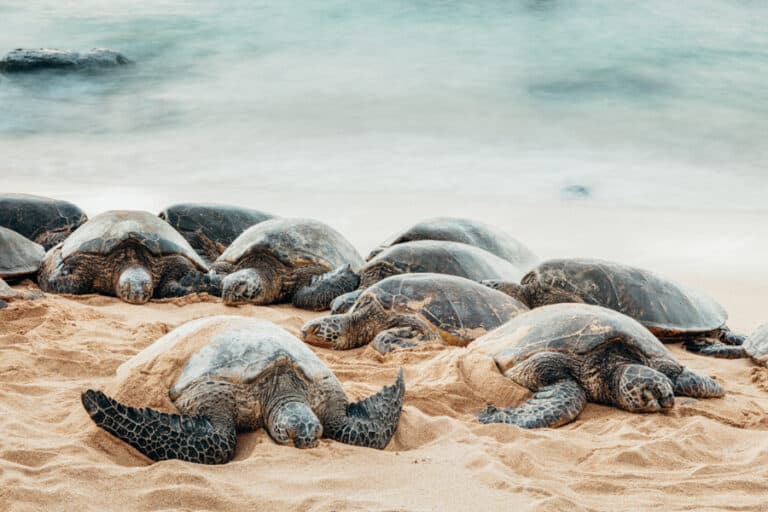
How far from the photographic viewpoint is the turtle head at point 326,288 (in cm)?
761

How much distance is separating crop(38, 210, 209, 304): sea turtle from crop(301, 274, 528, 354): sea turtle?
222cm

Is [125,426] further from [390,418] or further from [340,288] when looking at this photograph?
[340,288]

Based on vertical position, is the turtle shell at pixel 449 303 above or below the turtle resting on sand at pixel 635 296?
above

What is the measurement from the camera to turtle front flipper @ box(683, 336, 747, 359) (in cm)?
659

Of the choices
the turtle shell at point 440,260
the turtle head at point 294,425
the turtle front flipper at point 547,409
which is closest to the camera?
the turtle head at point 294,425

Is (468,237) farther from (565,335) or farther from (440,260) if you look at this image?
(565,335)

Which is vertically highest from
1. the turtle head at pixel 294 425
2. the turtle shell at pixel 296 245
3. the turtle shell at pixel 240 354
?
the turtle shell at pixel 240 354

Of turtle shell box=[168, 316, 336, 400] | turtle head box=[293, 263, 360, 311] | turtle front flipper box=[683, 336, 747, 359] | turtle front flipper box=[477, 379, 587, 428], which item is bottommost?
turtle front flipper box=[683, 336, 747, 359]

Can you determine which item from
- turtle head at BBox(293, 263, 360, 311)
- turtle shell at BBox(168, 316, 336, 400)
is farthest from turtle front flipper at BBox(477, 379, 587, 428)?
turtle head at BBox(293, 263, 360, 311)

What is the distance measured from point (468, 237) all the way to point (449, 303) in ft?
11.3

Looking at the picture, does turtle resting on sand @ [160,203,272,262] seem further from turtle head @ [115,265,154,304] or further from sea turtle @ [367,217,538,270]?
turtle head @ [115,265,154,304]

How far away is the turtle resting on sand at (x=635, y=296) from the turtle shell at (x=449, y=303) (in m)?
0.82

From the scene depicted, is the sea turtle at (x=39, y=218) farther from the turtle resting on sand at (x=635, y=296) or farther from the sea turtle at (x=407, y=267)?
the turtle resting on sand at (x=635, y=296)

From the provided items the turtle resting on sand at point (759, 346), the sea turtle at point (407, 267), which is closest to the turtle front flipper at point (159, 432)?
the sea turtle at point (407, 267)
